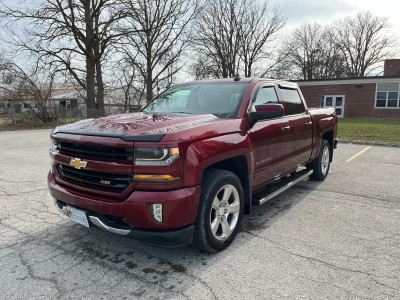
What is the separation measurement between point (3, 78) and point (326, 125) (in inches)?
925

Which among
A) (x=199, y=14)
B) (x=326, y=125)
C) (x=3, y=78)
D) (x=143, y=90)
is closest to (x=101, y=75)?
(x=143, y=90)

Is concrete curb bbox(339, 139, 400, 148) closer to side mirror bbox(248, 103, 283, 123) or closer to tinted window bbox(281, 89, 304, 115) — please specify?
tinted window bbox(281, 89, 304, 115)

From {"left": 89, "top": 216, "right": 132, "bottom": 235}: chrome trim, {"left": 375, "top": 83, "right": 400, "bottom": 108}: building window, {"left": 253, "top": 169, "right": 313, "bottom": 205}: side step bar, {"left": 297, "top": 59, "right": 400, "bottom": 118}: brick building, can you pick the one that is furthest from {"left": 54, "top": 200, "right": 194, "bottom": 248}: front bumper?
{"left": 375, "top": 83, "right": 400, "bottom": 108}: building window

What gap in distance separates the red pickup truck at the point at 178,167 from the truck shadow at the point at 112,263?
288mm

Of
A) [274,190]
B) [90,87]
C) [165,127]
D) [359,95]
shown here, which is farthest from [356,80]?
[165,127]

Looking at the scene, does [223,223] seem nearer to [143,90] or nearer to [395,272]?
[395,272]

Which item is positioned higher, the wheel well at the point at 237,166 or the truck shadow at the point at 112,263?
the wheel well at the point at 237,166

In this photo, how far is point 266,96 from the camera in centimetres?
416

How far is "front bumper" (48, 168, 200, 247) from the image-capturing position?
8.34ft

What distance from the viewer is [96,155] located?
2.79 m

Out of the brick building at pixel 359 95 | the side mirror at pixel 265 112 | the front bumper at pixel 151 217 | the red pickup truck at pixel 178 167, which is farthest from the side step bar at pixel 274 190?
the brick building at pixel 359 95

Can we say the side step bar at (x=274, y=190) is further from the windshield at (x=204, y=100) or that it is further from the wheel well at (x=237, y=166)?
the windshield at (x=204, y=100)

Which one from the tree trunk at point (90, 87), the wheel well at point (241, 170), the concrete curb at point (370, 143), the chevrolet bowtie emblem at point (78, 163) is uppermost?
the tree trunk at point (90, 87)

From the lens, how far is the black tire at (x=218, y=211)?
2869 mm
